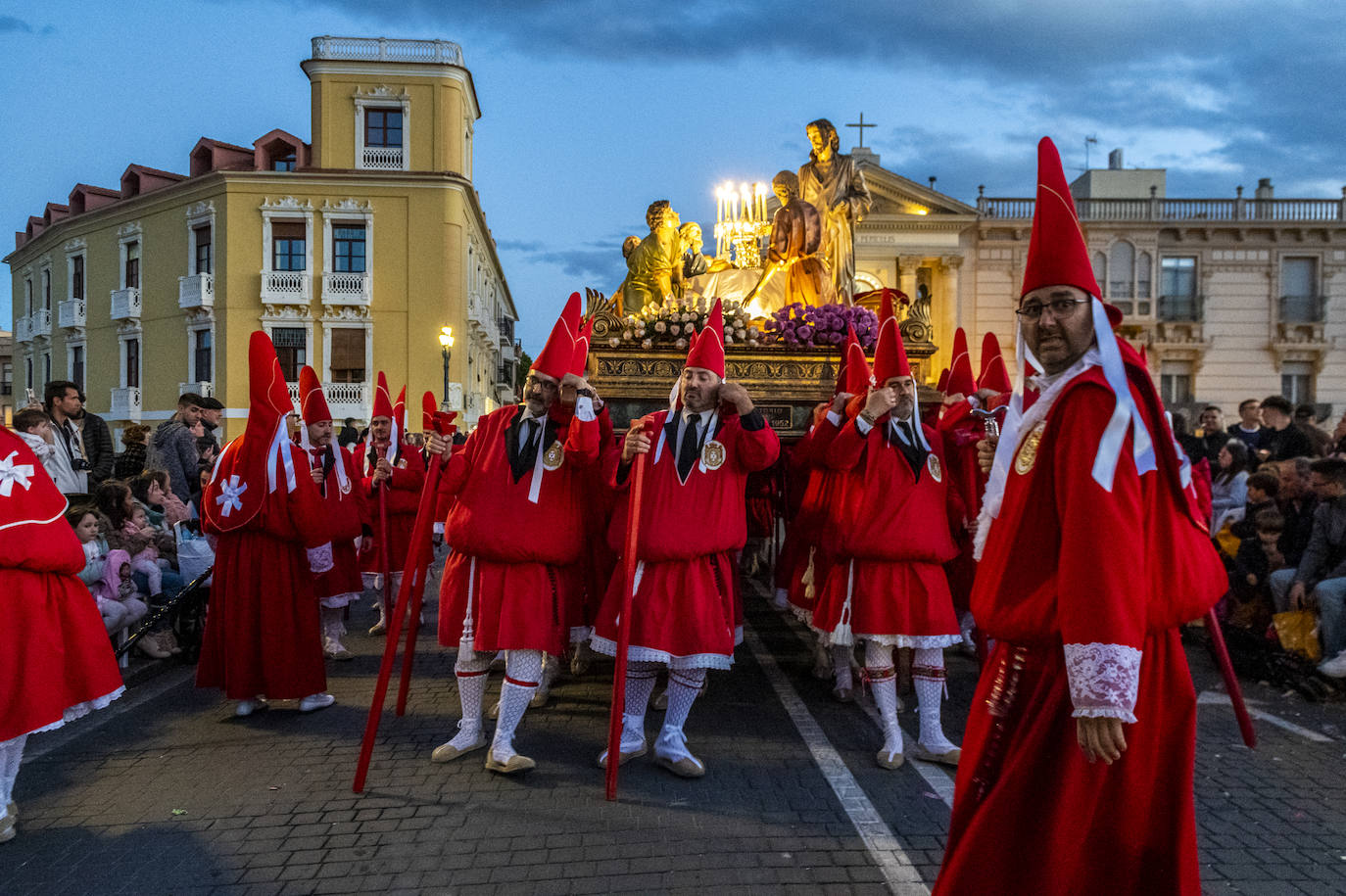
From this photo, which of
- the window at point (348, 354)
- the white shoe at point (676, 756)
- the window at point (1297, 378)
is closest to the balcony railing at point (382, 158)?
the window at point (348, 354)

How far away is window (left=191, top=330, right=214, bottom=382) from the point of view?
1179 inches

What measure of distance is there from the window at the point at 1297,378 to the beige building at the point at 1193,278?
35mm

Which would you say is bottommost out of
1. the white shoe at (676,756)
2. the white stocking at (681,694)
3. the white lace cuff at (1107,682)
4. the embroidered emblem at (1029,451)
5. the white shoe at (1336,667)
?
the white shoe at (676,756)

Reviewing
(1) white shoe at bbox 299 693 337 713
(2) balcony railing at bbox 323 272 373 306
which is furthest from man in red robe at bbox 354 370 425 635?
(2) balcony railing at bbox 323 272 373 306

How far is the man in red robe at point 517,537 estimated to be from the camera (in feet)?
15.4

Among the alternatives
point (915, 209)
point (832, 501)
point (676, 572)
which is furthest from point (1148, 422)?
point (915, 209)

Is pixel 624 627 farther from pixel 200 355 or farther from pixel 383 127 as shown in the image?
pixel 200 355

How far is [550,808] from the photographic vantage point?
421 cm

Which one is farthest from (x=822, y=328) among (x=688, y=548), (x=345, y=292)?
(x=345, y=292)

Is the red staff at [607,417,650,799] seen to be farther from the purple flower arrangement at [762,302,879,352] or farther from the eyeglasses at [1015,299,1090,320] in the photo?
the purple flower arrangement at [762,302,879,352]

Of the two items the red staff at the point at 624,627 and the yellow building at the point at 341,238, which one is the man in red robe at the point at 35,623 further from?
the yellow building at the point at 341,238

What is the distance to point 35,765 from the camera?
4.93 metres

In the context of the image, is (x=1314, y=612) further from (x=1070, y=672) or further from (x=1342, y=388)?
(x=1342, y=388)

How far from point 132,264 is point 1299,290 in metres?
41.6
